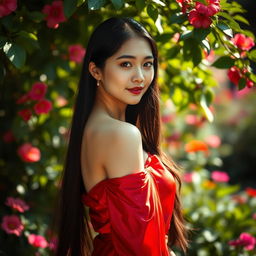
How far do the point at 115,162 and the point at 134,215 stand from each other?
0.70ft

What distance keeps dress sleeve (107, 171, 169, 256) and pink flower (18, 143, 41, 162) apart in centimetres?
124

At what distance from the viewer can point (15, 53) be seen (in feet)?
6.69

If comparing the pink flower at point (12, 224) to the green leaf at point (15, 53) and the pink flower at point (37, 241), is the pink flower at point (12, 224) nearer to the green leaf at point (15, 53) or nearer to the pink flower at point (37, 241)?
the pink flower at point (37, 241)

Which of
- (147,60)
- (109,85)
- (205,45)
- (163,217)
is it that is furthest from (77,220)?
(205,45)

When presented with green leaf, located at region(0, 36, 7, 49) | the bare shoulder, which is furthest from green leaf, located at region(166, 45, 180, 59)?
green leaf, located at region(0, 36, 7, 49)

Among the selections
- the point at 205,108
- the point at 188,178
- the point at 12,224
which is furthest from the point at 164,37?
the point at 188,178

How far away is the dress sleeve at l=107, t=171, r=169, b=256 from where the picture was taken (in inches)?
72.4

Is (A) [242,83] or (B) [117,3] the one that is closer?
(B) [117,3]

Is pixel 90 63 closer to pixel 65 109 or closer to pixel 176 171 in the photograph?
pixel 176 171

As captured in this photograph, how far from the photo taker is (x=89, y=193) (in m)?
1.99

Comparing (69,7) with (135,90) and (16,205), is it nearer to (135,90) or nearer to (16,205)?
(135,90)

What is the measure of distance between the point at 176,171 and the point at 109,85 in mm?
554

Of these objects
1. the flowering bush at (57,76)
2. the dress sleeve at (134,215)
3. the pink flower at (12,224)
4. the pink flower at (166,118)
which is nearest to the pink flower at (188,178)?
the flowering bush at (57,76)

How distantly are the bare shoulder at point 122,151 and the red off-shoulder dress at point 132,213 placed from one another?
3 cm
